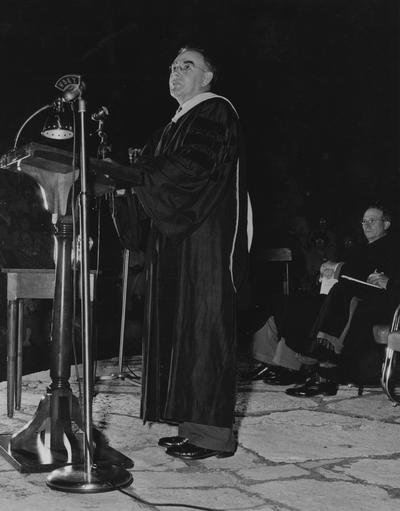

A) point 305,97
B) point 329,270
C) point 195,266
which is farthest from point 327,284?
point 305,97

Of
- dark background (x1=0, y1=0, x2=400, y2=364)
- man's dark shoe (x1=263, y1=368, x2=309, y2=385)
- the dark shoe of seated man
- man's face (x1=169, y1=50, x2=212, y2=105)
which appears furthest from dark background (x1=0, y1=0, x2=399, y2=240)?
man's face (x1=169, y1=50, x2=212, y2=105)

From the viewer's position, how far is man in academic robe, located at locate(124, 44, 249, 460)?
256cm

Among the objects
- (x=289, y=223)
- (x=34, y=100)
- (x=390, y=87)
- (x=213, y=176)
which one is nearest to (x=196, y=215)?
(x=213, y=176)

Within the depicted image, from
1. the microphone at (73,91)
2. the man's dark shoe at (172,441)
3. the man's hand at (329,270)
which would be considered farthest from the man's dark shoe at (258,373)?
the microphone at (73,91)

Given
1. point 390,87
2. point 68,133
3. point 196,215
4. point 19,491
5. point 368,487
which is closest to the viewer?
point 19,491

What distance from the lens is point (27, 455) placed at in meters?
2.44

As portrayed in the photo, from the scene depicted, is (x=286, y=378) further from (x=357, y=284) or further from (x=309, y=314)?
(x=357, y=284)

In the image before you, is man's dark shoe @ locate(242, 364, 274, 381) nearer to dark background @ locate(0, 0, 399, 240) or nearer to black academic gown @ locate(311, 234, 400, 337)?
black academic gown @ locate(311, 234, 400, 337)

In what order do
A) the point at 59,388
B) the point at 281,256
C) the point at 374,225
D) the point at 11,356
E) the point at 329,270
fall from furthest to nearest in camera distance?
the point at 281,256 → the point at 374,225 → the point at 329,270 → the point at 11,356 → the point at 59,388

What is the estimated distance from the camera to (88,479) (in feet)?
6.95

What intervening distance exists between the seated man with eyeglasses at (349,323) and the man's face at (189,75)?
2357 millimetres

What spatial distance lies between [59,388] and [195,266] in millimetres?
729

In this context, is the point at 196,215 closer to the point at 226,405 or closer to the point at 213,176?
the point at 213,176

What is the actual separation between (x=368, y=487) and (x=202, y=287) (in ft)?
3.24
